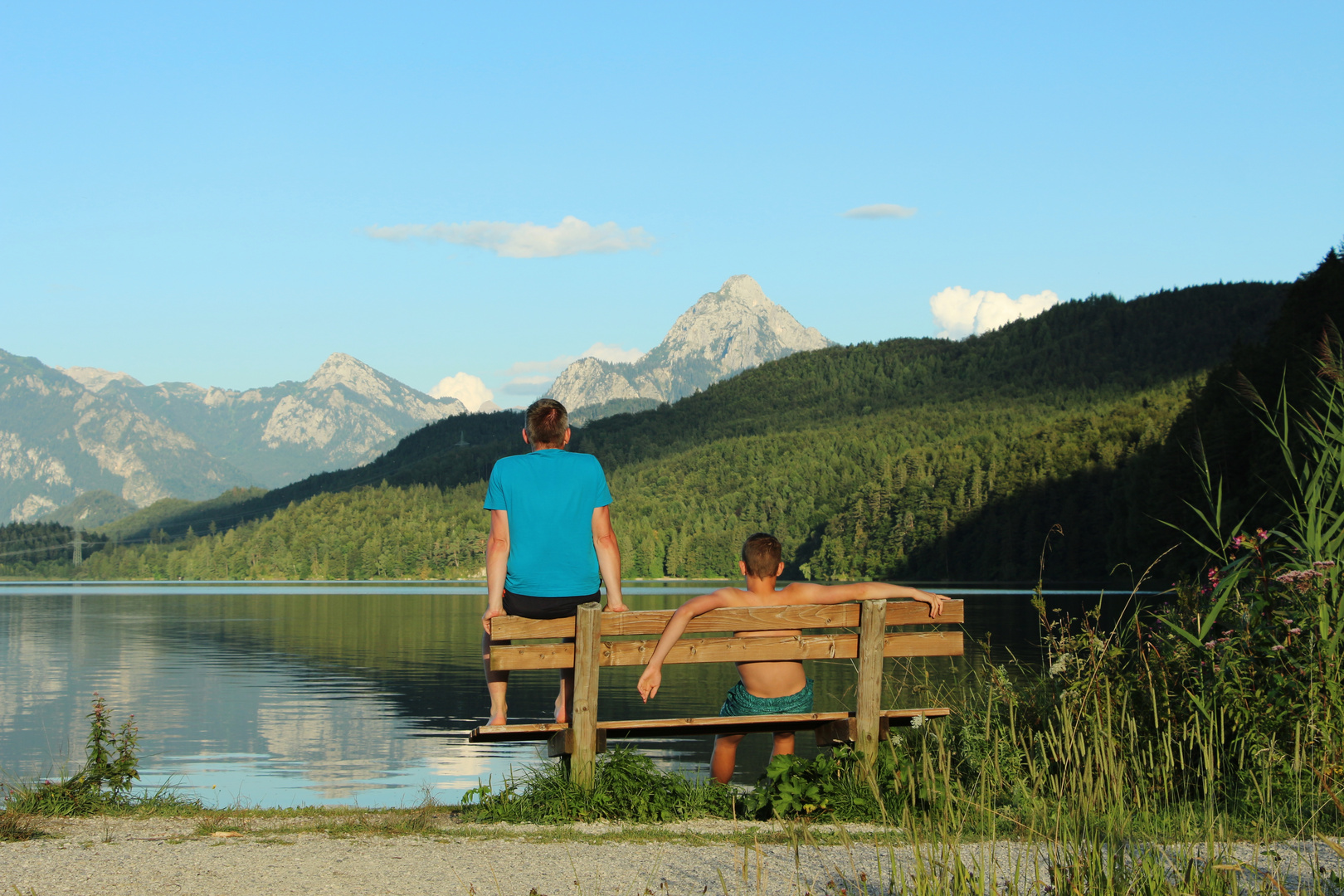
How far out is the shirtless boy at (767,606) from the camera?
762 centimetres

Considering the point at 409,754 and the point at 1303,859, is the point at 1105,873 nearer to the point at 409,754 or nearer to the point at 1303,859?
the point at 1303,859

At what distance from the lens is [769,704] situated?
8320mm

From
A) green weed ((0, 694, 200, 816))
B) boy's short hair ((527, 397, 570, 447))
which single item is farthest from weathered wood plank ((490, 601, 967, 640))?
green weed ((0, 694, 200, 816))

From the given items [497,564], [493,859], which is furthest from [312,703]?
[493,859]

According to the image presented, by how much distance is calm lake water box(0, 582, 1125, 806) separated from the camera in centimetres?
1859

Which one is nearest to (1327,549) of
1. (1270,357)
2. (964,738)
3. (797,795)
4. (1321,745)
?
(1321,745)

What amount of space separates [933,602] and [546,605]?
8.48 ft

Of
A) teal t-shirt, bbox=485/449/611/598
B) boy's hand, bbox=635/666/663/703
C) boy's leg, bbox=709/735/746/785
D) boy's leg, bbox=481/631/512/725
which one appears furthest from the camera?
boy's leg, bbox=709/735/746/785

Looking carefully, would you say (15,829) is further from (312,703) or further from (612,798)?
(312,703)

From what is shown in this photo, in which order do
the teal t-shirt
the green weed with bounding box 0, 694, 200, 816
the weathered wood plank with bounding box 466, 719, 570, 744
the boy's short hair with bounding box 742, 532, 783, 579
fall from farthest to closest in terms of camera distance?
the green weed with bounding box 0, 694, 200, 816 → the boy's short hair with bounding box 742, 532, 783, 579 → the teal t-shirt → the weathered wood plank with bounding box 466, 719, 570, 744

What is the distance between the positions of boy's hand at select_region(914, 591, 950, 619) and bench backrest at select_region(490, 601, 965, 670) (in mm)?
34

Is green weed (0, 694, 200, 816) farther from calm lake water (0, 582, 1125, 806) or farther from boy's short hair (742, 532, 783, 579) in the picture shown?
boy's short hair (742, 532, 783, 579)

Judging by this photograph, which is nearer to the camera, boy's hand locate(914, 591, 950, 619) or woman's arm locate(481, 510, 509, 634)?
woman's arm locate(481, 510, 509, 634)

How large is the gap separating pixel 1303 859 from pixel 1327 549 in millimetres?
2230
